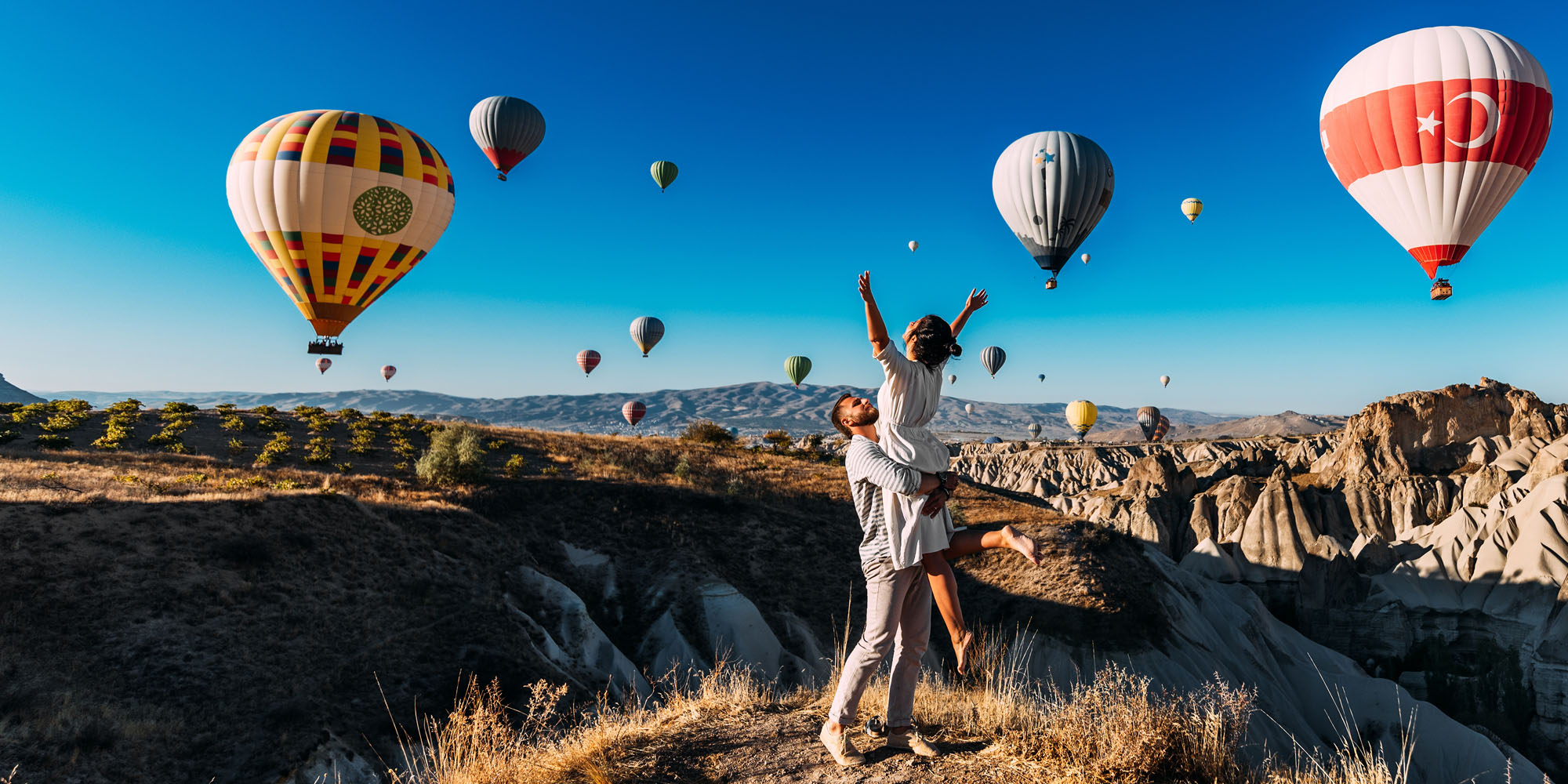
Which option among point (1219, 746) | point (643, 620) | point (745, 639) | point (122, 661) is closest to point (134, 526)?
point (122, 661)

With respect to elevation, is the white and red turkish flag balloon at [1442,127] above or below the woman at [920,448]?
above

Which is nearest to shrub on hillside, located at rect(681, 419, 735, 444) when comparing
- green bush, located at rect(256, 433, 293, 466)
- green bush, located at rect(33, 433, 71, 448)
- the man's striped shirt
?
green bush, located at rect(256, 433, 293, 466)

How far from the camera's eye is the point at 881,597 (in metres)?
4.91

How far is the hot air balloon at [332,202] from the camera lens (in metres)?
22.3

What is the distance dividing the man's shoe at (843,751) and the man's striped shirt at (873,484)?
129cm

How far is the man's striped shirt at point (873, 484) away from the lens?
4.58 metres

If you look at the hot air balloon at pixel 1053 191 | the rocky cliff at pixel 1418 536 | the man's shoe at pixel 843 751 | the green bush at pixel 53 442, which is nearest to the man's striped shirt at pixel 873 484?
the man's shoe at pixel 843 751

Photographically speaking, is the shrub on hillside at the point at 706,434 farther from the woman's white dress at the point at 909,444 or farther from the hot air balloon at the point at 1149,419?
the hot air balloon at the point at 1149,419

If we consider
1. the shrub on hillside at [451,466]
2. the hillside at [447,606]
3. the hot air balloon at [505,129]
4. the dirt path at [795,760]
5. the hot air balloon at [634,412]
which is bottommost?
the hillside at [447,606]

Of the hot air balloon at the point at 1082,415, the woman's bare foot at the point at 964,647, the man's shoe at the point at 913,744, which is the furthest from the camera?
the hot air balloon at the point at 1082,415

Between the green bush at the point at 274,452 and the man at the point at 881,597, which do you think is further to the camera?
the green bush at the point at 274,452

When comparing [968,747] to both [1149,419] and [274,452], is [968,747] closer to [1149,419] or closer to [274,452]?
[274,452]

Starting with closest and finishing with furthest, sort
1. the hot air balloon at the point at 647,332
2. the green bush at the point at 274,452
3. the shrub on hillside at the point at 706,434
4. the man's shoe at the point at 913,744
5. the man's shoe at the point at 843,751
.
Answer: the man's shoe at the point at 843,751
the man's shoe at the point at 913,744
the green bush at the point at 274,452
the shrub on hillside at the point at 706,434
the hot air balloon at the point at 647,332

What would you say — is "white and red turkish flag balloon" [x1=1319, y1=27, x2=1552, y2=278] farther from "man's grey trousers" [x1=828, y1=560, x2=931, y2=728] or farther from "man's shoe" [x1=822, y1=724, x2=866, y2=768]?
"man's shoe" [x1=822, y1=724, x2=866, y2=768]
